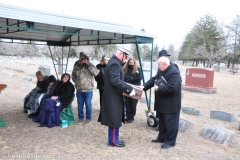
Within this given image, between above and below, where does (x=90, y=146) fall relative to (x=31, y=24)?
below

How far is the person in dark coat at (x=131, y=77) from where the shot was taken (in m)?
5.45

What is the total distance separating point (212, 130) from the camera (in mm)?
4605

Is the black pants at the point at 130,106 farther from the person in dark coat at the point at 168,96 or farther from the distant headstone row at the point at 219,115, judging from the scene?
the distant headstone row at the point at 219,115

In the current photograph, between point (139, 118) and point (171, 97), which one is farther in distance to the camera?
point (139, 118)

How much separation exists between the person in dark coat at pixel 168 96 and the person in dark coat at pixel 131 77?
1390 mm

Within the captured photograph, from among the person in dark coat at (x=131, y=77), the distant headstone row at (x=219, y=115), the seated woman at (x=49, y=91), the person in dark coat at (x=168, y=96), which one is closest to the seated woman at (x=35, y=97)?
the seated woman at (x=49, y=91)

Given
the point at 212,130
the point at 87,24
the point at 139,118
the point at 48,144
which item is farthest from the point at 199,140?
the point at 87,24

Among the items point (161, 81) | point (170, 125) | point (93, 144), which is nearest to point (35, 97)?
point (93, 144)

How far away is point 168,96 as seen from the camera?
12.8ft

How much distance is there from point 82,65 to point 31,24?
1555 mm

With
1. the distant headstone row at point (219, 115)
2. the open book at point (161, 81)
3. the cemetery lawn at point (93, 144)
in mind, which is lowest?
the cemetery lawn at point (93, 144)

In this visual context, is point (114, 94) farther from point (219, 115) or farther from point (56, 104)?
point (219, 115)

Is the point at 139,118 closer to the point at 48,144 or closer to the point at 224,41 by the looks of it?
the point at 48,144

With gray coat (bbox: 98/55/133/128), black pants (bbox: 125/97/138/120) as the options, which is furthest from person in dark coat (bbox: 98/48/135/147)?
black pants (bbox: 125/97/138/120)
